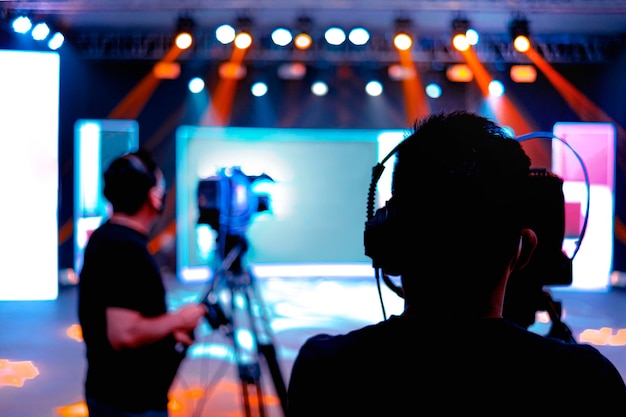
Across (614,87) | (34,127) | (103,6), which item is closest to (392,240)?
(103,6)

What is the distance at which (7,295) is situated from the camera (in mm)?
6156

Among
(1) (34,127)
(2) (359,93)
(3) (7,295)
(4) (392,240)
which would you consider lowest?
(3) (7,295)

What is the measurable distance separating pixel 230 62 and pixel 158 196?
6.36 metres

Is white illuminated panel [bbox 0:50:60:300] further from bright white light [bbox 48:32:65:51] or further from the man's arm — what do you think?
the man's arm

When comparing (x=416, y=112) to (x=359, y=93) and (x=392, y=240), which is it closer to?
(x=359, y=93)

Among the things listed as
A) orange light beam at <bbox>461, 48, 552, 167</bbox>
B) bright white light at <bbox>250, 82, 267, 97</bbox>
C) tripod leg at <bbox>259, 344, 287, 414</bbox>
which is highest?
bright white light at <bbox>250, 82, 267, 97</bbox>

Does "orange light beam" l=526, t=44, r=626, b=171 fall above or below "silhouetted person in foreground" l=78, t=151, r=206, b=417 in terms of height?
above

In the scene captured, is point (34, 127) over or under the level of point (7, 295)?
over

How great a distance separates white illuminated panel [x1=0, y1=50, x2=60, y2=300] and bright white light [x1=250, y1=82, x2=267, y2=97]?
2.77 meters

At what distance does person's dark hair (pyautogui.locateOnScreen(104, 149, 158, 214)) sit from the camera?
165cm

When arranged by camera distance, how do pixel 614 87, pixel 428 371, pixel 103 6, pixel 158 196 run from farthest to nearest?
pixel 614 87 < pixel 103 6 < pixel 158 196 < pixel 428 371

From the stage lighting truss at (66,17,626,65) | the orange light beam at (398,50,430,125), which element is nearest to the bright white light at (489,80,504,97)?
the stage lighting truss at (66,17,626,65)

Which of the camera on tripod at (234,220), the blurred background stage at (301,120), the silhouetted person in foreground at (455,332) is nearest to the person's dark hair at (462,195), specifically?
the silhouetted person in foreground at (455,332)

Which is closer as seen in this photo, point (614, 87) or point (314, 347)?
point (314, 347)
